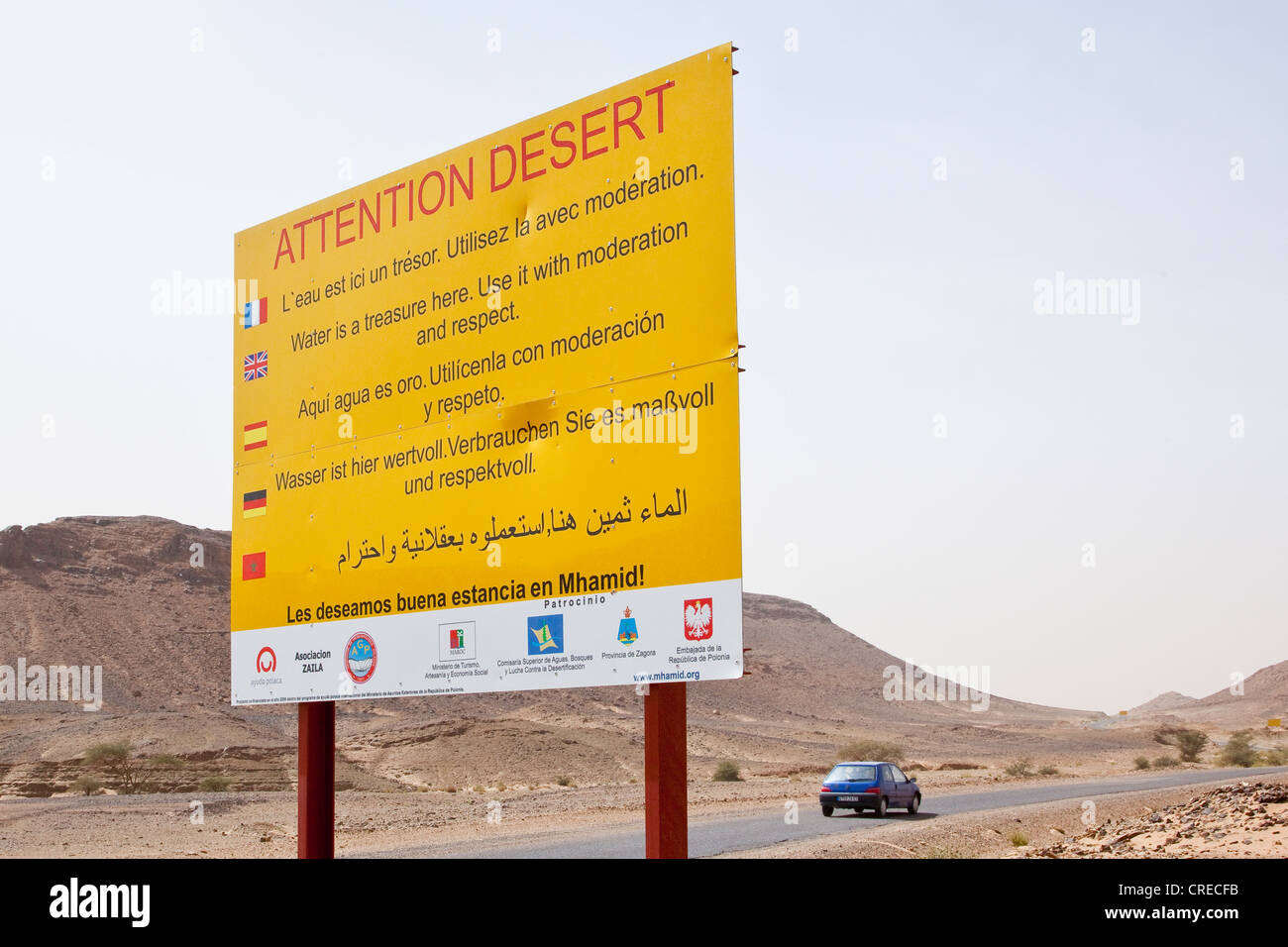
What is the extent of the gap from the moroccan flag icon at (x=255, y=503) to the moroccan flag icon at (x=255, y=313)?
1384mm

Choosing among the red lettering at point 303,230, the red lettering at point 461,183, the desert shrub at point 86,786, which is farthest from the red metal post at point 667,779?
the desert shrub at point 86,786

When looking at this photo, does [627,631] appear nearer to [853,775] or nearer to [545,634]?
[545,634]

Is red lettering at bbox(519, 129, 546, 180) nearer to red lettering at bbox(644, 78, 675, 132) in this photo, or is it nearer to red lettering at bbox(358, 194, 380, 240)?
red lettering at bbox(644, 78, 675, 132)

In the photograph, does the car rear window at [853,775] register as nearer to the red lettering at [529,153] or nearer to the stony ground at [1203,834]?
the stony ground at [1203,834]

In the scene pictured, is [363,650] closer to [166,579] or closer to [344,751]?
[344,751]

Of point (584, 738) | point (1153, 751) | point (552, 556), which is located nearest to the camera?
point (552, 556)
